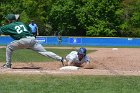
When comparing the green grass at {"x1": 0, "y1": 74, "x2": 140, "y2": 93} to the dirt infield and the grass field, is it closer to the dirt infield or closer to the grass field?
the grass field

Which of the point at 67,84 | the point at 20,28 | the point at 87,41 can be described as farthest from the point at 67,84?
the point at 87,41

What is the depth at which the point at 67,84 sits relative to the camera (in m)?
9.32

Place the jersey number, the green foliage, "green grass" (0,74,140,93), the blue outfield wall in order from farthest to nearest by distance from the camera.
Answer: the green foliage < the blue outfield wall < the jersey number < "green grass" (0,74,140,93)

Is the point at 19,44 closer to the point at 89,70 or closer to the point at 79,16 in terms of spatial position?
the point at 89,70

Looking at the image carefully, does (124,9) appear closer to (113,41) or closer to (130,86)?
(113,41)

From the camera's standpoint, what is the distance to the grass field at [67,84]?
8535 millimetres

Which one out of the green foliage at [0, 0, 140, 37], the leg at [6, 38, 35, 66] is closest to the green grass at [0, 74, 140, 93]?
the leg at [6, 38, 35, 66]

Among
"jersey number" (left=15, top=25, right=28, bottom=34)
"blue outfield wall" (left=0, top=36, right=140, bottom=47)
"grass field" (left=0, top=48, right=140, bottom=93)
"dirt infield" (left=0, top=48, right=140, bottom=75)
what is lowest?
"blue outfield wall" (left=0, top=36, right=140, bottom=47)

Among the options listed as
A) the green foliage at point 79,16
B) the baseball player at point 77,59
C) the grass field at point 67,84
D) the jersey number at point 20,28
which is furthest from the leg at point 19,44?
the green foliage at point 79,16

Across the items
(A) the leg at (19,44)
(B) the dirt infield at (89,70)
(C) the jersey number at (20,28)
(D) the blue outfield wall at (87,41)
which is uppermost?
(C) the jersey number at (20,28)

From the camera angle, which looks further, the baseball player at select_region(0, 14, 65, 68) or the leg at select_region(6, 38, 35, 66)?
the leg at select_region(6, 38, 35, 66)

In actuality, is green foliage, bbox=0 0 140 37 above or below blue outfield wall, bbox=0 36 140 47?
above

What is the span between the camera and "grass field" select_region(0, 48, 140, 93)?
8535 millimetres

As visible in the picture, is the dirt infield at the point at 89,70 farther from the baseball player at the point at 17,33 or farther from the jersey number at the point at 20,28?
the jersey number at the point at 20,28
